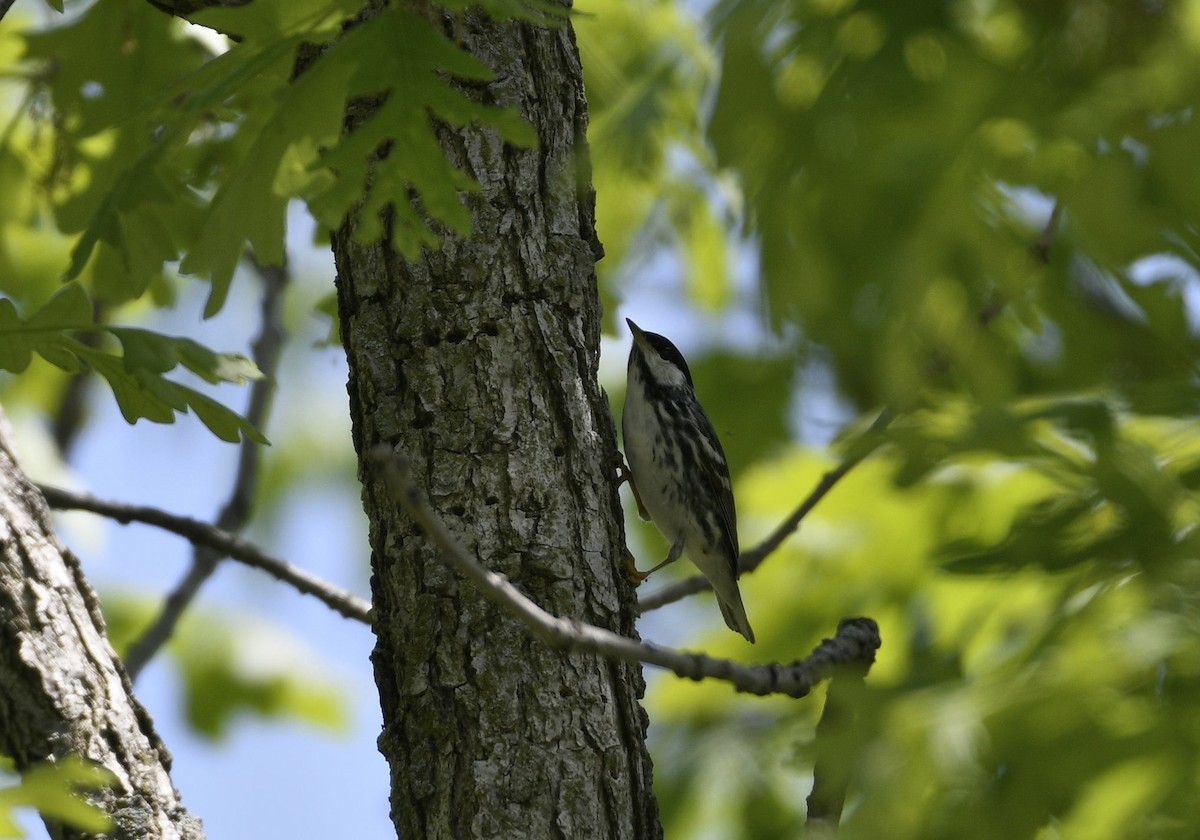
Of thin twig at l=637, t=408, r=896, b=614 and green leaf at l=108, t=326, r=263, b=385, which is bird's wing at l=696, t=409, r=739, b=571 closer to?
thin twig at l=637, t=408, r=896, b=614

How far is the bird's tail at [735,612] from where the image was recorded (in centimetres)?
466

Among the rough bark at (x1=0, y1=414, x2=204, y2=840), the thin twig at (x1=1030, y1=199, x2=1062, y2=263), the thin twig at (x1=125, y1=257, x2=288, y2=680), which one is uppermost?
the thin twig at (x1=125, y1=257, x2=288, y2=680)

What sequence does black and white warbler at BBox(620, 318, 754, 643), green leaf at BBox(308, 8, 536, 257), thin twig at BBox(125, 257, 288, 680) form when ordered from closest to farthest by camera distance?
green leaf at BBox(308, 8, 536, 257) < thin twig at BBox(125, 257, 288, 680) < black and white warbler at BBox(620, 318, 754, 643)

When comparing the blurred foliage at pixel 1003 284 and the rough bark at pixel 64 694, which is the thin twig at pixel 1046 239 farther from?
the rough bark at pixel 64 694

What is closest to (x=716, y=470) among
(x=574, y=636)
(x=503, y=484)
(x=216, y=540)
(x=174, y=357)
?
(x=216, y=540)

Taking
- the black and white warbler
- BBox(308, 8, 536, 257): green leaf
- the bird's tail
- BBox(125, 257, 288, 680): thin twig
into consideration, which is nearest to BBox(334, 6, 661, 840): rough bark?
BBox(308, 8, 536, 257): green leaf

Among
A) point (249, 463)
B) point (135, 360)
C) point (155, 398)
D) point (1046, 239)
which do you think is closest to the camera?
point (1046, 239)

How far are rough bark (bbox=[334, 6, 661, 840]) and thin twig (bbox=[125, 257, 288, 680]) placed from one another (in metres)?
2.12

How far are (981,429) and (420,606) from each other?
1457 mm

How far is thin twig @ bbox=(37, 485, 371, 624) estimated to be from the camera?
3.97 meters

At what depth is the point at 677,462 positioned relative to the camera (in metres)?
5.50

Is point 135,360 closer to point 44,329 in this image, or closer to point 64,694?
point 44,329

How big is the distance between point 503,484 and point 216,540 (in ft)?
4.80

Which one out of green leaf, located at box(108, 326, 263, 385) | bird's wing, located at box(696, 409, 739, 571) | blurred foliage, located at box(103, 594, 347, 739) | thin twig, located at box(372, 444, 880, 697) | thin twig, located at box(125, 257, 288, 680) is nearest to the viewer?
thin twig, located at box(372, 444, 880, 697)
